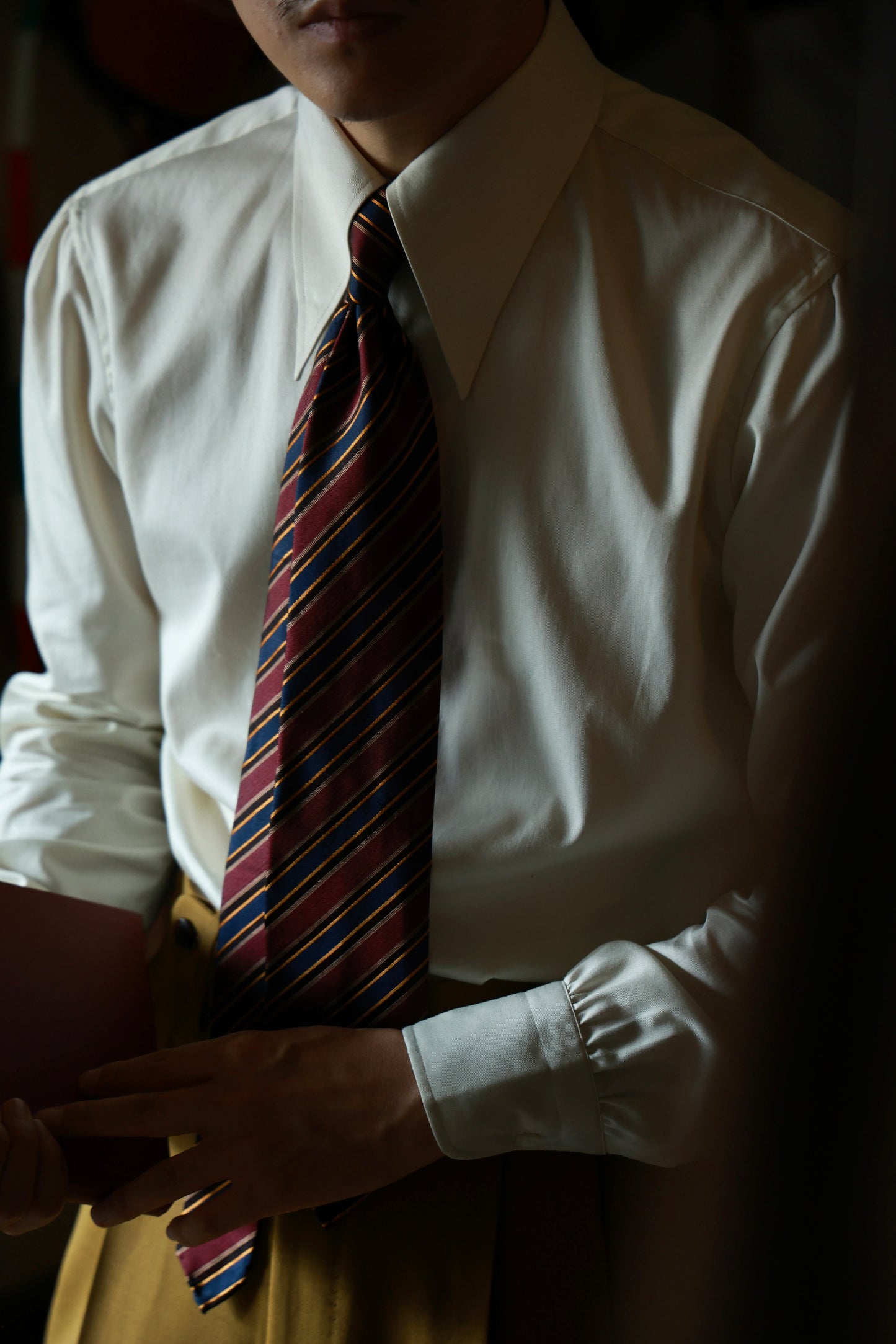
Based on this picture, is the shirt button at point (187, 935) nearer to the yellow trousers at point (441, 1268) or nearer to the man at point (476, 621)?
the man at point (476, 621)

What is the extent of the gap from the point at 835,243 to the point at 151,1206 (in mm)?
656

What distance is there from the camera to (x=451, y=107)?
2.10 ft

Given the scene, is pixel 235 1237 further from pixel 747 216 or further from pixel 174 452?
pixel 747 216

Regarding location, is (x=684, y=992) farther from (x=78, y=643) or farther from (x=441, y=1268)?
(x=78, y=643)

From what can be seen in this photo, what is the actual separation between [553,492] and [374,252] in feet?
0.58

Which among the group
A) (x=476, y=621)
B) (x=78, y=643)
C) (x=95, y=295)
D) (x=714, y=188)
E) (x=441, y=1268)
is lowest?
(x=441, y=1268)

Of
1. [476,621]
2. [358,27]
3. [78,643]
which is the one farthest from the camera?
[78,643]

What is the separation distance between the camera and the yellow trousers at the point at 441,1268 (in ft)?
2.08

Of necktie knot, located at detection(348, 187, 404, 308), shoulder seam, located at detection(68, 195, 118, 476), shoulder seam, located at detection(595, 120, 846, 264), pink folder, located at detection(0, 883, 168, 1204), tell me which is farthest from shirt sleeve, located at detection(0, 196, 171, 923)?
shoulder seam, located at detection(595, 120, 846, 264)

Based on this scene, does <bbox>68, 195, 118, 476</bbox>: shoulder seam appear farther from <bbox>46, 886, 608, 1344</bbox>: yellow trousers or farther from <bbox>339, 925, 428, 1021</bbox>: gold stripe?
<bbox>46, 886, 608, 1344</bbox>: yellow trousers

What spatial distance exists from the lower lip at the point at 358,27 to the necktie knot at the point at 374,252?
93 mm

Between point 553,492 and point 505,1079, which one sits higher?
point 553,492

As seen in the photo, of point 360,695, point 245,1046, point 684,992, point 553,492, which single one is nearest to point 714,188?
point 553,492

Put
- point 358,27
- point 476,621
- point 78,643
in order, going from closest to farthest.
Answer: point 358,27, point 476,621, point 78,643
